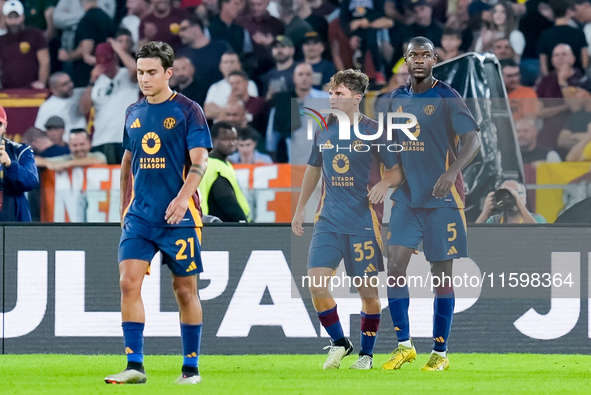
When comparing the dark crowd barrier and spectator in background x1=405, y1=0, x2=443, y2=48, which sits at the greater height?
spectator in background x1=405, y1=0, x2=443, y2=48

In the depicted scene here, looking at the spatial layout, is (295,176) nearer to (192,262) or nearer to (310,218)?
(310,218)

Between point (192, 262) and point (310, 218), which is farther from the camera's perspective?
point (310, 218)

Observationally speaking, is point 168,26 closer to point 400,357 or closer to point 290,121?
point 290,121

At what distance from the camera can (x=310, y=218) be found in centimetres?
711

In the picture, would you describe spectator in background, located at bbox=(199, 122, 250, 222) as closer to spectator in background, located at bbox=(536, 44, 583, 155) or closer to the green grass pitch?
the green grass pitch

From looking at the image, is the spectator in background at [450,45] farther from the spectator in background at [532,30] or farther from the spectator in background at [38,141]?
the spectator in background at [38,141]

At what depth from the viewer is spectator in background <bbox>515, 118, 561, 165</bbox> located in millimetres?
8023

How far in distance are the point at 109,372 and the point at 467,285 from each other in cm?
288

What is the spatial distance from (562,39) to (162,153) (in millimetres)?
6297

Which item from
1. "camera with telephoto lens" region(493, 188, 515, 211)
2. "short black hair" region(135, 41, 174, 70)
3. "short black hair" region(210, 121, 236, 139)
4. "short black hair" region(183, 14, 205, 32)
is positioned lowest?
"camera with telephoto lens" region(493, 188, 515, 211)

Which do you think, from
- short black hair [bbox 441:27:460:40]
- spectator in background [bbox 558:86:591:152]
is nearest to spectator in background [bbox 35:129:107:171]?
short black hair [bbox 441:27:460:40]

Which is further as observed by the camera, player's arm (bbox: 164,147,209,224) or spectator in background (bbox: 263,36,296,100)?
spectator in background (bbox: 263,36,296,100)

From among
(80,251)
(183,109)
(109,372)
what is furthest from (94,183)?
(183,109)

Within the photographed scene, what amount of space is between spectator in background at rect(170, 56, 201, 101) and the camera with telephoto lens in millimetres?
3391
